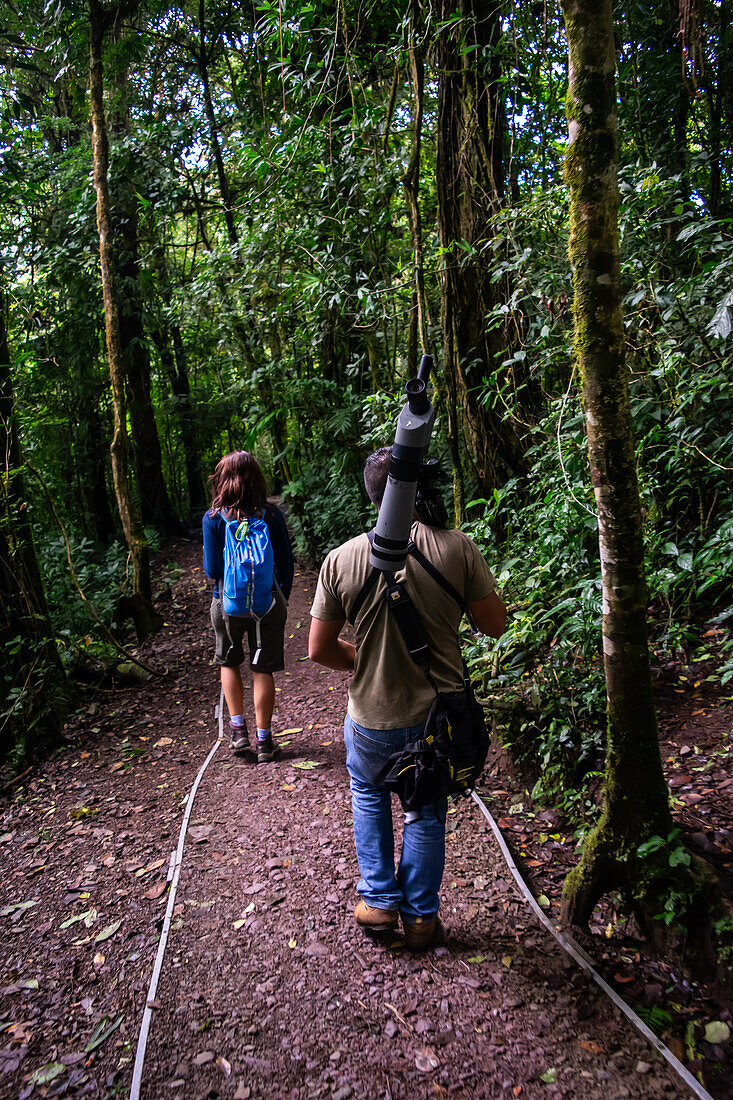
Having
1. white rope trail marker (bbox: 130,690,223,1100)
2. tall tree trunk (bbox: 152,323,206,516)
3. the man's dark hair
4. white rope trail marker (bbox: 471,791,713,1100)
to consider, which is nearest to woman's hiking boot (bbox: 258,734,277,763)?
white rope trail marker (bbox: 130,690,223,1100)

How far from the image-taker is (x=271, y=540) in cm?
442

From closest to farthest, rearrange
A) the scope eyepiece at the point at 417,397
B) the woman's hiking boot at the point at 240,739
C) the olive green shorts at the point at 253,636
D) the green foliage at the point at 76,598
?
the scope eyepiece at the point at 417,397, the olive green shorts at the point at 253,636, the woman's hiking boot at the point at 240,739, the green foliage at the point at 76,598

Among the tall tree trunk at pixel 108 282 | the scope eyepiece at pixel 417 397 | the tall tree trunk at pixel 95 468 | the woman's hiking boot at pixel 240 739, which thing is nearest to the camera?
the scope eyepiece at pixel 417 397

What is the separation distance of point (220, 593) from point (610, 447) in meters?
2.99

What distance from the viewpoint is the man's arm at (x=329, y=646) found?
255 cm

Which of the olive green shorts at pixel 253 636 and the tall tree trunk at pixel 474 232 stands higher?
the tall tree trunk at pixel 474 232

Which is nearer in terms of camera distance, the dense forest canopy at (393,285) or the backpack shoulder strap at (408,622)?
the backpack shoulder strap at (408,622)

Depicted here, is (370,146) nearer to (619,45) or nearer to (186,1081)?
(619,45)

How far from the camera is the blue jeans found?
100 inches

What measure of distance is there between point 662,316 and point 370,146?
457 centimetres

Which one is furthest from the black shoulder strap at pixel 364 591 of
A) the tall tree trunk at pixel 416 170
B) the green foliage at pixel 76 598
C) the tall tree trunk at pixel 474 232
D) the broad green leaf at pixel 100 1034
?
the green foliage at pixel 76 598

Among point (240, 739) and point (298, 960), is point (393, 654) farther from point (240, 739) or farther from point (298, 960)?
point (240, 739)

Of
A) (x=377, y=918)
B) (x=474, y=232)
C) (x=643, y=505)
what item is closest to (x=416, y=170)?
(x=474, y=232)

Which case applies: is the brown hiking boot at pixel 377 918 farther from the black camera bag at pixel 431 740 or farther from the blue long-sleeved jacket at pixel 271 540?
the blue long-sleeved jacket at pixel 271 540
